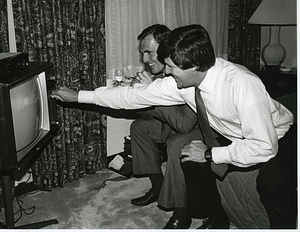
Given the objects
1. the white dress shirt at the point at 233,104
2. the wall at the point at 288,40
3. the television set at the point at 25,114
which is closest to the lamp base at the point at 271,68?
the wall at the point at 288,40

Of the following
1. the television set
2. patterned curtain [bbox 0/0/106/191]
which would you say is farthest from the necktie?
patterned curtain [bbox 0/0/106/191]

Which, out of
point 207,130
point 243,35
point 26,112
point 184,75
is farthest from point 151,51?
point 243,35

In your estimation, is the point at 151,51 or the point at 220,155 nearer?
the point at 220,155

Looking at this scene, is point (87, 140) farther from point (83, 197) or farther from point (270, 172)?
point (270, 172)

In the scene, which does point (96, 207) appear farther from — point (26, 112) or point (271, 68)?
point (271, 68)

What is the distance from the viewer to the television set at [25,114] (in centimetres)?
194

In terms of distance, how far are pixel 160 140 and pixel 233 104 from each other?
3.34 ft

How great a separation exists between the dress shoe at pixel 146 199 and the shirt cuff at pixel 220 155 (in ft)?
2.96

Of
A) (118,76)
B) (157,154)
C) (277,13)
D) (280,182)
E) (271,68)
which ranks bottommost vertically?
(157,154)

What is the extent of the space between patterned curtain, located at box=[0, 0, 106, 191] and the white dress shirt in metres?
0.64

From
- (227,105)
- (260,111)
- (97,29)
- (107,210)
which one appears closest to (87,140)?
(107,210)

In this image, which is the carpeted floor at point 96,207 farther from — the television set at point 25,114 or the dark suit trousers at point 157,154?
the television set at point 25,114

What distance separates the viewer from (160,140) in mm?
2979

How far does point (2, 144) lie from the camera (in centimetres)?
197
